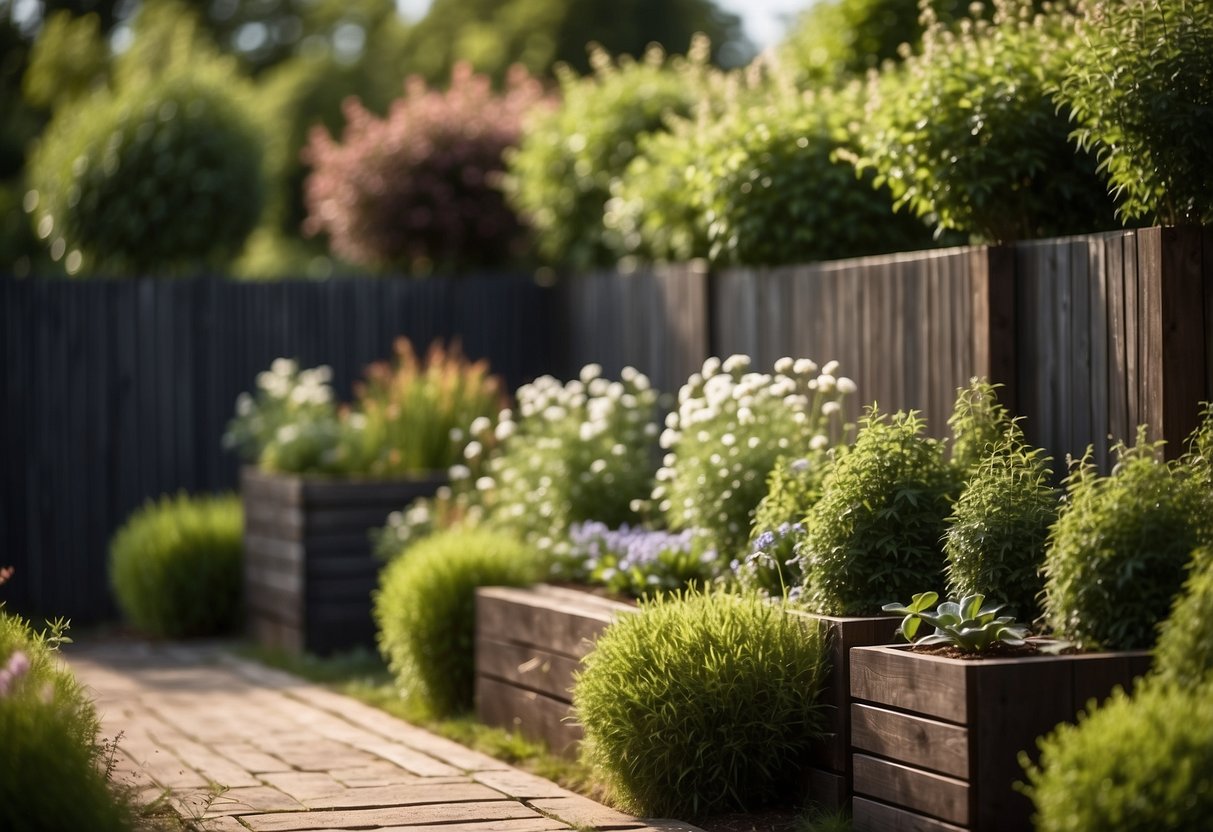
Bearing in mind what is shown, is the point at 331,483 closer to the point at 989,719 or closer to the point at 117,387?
the point at 117,387

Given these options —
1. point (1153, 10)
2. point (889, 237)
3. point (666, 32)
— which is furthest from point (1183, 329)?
point (666, 32)

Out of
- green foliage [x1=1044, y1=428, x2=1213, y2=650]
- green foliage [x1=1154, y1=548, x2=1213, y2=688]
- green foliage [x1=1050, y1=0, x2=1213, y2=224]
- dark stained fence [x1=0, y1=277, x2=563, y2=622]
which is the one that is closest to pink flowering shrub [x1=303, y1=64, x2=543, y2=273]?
dark stained fence [x1=0, y1=277, x2=563, y2=622]

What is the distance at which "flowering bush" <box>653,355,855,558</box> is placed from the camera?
5.48 metres

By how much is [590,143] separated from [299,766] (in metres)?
4.99

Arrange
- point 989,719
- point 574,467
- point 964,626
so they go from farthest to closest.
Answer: point 574,467
point 964,626
point 989,719

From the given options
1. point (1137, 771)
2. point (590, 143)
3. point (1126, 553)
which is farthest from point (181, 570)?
point (1137, 771)

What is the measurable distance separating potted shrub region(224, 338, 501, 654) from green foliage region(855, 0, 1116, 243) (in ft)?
8.68

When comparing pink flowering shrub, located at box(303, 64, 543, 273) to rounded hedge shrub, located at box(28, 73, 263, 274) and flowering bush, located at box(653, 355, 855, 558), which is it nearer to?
rounded hedge shrub, located at box(28, 73, 263, 274)

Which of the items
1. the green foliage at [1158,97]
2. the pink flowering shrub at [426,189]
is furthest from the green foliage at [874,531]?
the pink flowering shrub at [426,189]

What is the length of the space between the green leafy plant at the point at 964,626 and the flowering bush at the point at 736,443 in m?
1.24

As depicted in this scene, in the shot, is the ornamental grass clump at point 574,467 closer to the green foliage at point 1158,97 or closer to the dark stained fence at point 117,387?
the green foliage at point 1158,97

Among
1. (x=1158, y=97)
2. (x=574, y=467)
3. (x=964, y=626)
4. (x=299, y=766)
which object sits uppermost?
(x=1158, y=97)

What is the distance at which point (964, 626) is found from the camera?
3.92 m

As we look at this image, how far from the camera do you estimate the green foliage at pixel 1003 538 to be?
13.6 ft
